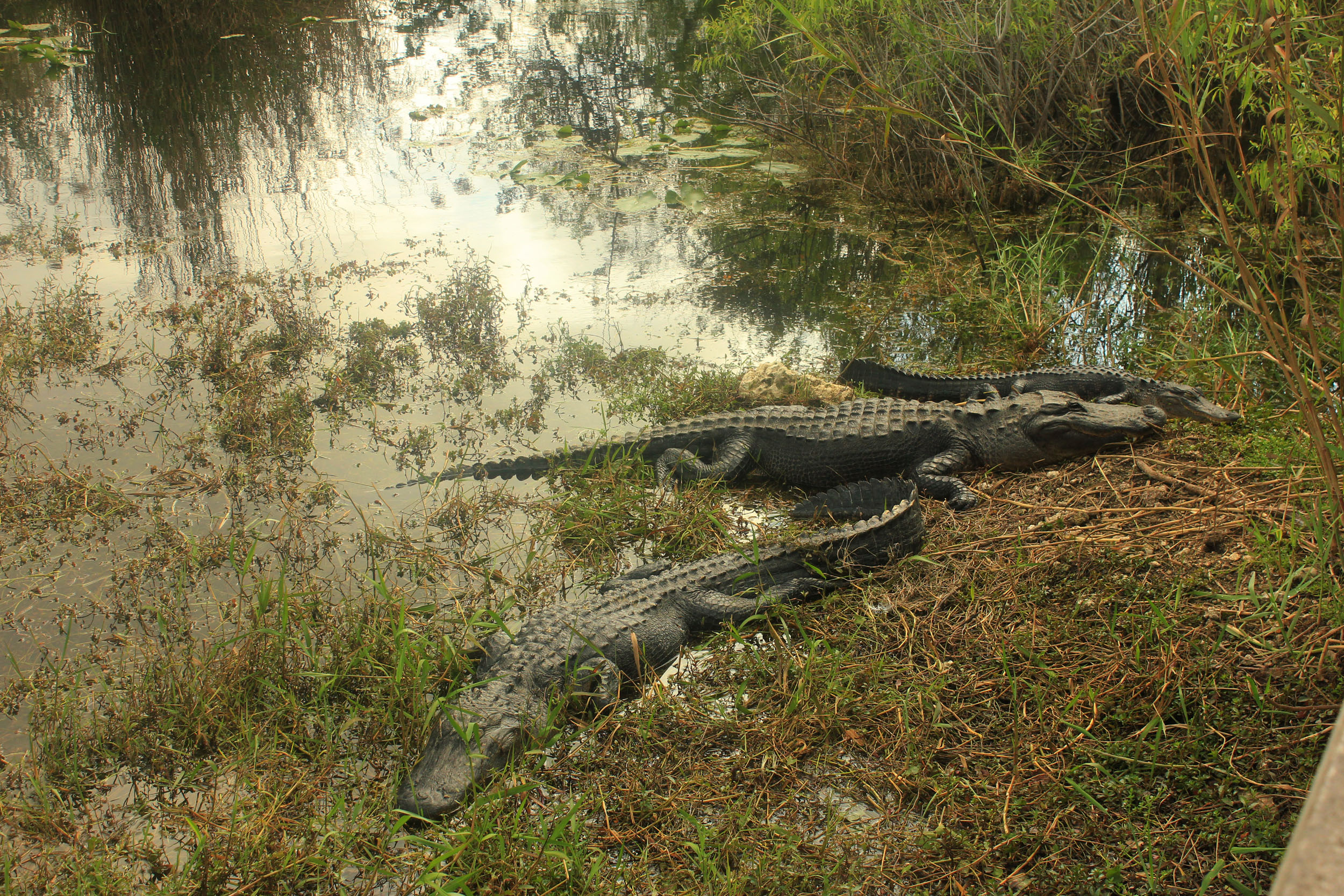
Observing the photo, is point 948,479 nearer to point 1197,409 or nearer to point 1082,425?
point 1082,425

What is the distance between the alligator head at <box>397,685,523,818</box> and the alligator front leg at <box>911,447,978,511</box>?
2.22 m

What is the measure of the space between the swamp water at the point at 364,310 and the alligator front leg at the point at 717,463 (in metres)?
0.22

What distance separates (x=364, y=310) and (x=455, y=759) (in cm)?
388

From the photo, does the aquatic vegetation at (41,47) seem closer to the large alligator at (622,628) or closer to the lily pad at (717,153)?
the lily pad at (717,153)

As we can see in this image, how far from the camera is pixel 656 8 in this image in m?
13.4

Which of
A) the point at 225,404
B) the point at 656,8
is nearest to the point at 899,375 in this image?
the point at 225,404

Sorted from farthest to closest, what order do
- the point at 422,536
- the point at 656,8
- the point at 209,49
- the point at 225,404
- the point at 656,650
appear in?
the point at 656,8 → the point at 209,49 → the point at 225,404 → the point at 422,536 → the point at 656,650

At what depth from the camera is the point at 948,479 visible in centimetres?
396

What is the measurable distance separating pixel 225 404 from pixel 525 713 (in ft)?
9.54

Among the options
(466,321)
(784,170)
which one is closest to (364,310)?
(466,321)

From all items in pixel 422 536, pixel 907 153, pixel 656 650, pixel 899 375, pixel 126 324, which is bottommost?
pixel 656 650

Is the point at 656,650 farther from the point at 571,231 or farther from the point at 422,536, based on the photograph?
the point at 571,231

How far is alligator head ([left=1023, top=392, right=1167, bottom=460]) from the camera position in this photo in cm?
400

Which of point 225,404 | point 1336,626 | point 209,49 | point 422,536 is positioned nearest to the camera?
point 1336,626
